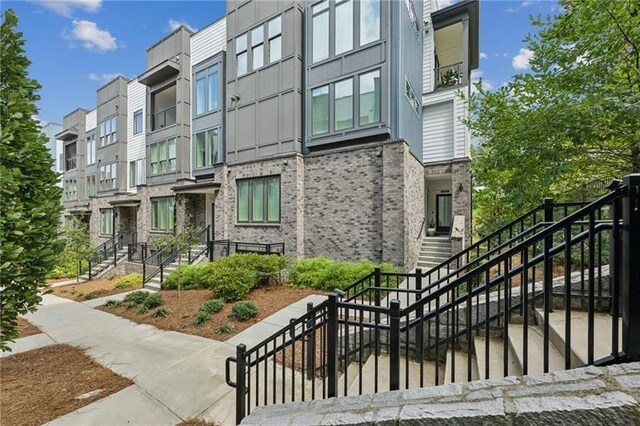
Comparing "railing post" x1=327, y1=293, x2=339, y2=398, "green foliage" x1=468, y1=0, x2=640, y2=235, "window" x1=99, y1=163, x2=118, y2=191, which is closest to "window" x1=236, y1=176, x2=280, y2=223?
"green foliage" x1=468, y1=0, x2=640, y2=235

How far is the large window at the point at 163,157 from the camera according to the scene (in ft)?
56.1

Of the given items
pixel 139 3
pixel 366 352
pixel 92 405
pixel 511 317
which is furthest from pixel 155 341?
pixel 139 3

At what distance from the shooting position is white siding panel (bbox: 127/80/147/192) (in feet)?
65.1

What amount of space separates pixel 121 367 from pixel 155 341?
1.15m

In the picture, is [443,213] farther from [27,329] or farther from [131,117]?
[131,117]

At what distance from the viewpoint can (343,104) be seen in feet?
35.4

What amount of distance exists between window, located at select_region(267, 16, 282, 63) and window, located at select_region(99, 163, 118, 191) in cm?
1603

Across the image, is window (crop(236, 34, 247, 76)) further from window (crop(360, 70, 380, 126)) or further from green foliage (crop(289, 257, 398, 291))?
green foliage (crop(289, 257, 398, 291))

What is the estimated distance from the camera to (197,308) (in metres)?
8.02

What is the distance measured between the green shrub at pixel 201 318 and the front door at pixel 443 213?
11.8 metres

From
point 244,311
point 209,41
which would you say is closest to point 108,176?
point 209,41

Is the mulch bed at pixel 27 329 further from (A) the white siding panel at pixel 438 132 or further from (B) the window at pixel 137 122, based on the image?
(B) the window at pixel 137 122

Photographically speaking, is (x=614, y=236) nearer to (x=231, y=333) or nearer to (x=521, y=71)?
(x=521, y=71)

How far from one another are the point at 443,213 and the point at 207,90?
14097 millimetres
